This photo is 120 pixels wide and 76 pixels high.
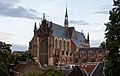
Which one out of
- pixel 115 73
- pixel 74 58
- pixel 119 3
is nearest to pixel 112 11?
pixel 119 3

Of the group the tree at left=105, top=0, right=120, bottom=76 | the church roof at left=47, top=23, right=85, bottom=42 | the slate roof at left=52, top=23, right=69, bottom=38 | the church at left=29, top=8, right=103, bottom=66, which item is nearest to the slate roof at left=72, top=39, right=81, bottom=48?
the church at left=29, top=8, right=103, bottom=66

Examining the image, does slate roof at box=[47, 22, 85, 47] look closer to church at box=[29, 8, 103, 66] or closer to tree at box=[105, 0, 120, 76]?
church at box=[29, 8, 103, 66]

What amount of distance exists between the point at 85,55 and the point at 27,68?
7399cm

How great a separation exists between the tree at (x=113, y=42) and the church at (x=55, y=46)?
284 feet

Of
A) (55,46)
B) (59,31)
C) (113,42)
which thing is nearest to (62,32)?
(59,31)

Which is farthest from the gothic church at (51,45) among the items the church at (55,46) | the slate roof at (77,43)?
the slate roof at (77,43)

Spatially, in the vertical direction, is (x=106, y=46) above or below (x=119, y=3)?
below

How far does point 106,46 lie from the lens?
28.6m

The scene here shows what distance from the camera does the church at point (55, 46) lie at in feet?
415

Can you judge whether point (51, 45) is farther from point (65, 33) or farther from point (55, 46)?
point (65, 33)

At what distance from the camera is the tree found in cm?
2753

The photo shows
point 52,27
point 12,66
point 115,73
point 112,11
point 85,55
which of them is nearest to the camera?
point 115,73

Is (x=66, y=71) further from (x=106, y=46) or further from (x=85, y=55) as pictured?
(x=85, y=55)

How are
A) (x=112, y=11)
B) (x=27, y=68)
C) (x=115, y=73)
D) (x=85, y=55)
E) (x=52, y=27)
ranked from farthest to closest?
(x=85, y=55)
(x=52, y=27)
(x=27, y=68)
(x=112, y=11)
(x=115, y=73)
